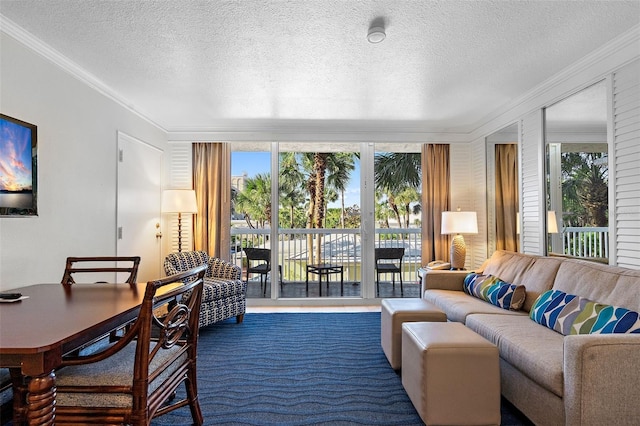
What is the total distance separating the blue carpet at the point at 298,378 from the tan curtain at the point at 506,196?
5.99ft

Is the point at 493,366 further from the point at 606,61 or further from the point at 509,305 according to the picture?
the point at 606,61

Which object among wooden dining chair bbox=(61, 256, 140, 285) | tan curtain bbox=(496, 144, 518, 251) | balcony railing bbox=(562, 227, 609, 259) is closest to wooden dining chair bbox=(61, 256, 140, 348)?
wooden dining chair bbox=(61, 256, 140, 285)

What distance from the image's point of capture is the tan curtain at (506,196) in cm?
392

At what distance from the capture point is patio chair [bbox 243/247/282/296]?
15.9ft

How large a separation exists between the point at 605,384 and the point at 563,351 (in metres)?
0.19

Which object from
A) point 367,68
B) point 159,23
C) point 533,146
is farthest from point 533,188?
point 159,23

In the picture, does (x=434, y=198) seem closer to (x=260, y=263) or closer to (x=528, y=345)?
(x=260, y=263)

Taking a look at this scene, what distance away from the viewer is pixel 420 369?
1.97m

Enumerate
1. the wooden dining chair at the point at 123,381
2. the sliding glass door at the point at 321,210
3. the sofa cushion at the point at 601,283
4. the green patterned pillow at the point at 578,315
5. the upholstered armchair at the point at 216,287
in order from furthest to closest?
the sliding glass door at the point at 321,210
the upholstered armchair at the point at 216,287
the sofa cushion at the point at 601,283
the green patterned pillow at the point at 578,315
the wooden dining chair at the point at 123,381

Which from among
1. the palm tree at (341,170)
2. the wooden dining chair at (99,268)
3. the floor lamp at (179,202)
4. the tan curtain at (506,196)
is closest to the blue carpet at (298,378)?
the wooden dining chair at (99,268)

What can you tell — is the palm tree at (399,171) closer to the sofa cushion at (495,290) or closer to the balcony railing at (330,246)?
the balcony railing at (330,246)

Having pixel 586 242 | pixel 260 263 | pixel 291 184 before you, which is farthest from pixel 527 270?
pixel 260 263

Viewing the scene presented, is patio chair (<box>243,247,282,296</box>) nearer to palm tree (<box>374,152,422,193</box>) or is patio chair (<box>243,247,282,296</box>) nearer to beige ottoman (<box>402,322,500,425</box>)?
palm tree (<box>374,152,422,193</box>)

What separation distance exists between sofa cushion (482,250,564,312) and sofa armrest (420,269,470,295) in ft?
0.89
